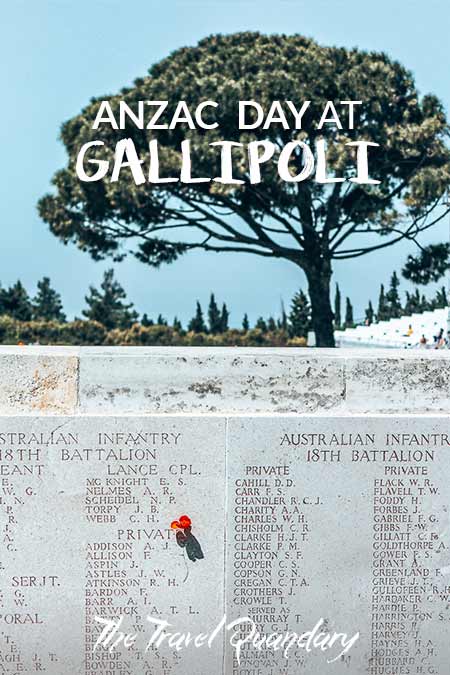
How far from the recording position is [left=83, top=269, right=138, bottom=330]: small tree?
98.7 feet

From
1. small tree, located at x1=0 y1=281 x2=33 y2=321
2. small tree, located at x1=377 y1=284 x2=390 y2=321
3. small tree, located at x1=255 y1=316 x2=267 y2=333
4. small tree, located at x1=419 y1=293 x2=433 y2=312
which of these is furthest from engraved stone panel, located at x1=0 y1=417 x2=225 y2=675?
small tree, located at x1=419 y1=293 x2=433 y2=312

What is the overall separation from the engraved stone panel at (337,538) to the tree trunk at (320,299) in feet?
79.3

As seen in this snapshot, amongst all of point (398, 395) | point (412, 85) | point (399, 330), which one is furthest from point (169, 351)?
point (399, 330)

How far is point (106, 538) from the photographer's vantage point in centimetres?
666

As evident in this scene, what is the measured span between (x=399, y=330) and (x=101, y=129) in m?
15.4

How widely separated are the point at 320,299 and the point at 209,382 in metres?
24.6

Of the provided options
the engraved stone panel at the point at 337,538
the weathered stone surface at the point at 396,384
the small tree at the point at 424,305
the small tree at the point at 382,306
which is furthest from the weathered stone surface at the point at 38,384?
the small tree at the point at 424,305

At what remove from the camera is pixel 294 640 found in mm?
6785

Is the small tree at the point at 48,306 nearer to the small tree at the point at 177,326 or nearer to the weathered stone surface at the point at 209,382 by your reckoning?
the small tree at the point at 177,326

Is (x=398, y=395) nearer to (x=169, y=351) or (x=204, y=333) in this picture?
(x=169, y=351)

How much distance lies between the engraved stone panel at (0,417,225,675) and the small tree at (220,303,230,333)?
22.7 meters

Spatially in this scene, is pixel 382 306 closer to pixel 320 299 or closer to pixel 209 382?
pixel 320 299

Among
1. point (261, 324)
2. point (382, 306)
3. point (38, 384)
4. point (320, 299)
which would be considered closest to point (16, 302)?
point (261, 324)

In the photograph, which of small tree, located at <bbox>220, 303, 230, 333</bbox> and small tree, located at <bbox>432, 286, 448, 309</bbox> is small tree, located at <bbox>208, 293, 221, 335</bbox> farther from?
small tree, located at <bbox>432, 286, 448, 309</bbox>
